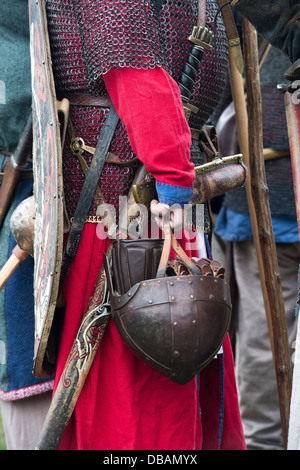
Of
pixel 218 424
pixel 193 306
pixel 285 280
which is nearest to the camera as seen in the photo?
pixel 193 306

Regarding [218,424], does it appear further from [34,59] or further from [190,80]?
[34,59]

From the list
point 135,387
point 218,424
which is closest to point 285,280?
point 218,424

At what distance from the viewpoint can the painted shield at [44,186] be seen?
2.12m

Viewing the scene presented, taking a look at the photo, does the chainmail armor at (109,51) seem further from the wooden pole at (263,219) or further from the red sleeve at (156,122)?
the wooden pole at (263,219)

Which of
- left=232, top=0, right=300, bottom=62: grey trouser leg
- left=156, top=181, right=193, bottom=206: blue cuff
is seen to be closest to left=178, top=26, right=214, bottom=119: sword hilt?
left=232, top=0, right=300, bottom=62: grey trouser leg

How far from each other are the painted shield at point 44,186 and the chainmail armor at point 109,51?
3.7 inches

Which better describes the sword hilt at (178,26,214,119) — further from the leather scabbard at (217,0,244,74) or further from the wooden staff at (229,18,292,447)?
the wooden staff at (229,18,292,447)

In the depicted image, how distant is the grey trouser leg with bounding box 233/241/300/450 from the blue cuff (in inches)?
73.3

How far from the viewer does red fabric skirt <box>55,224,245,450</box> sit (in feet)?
7.32

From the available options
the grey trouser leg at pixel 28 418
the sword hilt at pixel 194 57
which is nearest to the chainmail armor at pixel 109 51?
the sword hilt at pixel 194 57

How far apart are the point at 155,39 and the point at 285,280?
210 cm

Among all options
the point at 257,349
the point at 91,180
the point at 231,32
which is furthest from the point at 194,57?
the point at 257,349

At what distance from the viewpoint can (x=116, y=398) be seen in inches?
88.3

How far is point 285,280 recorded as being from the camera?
12.9ft
